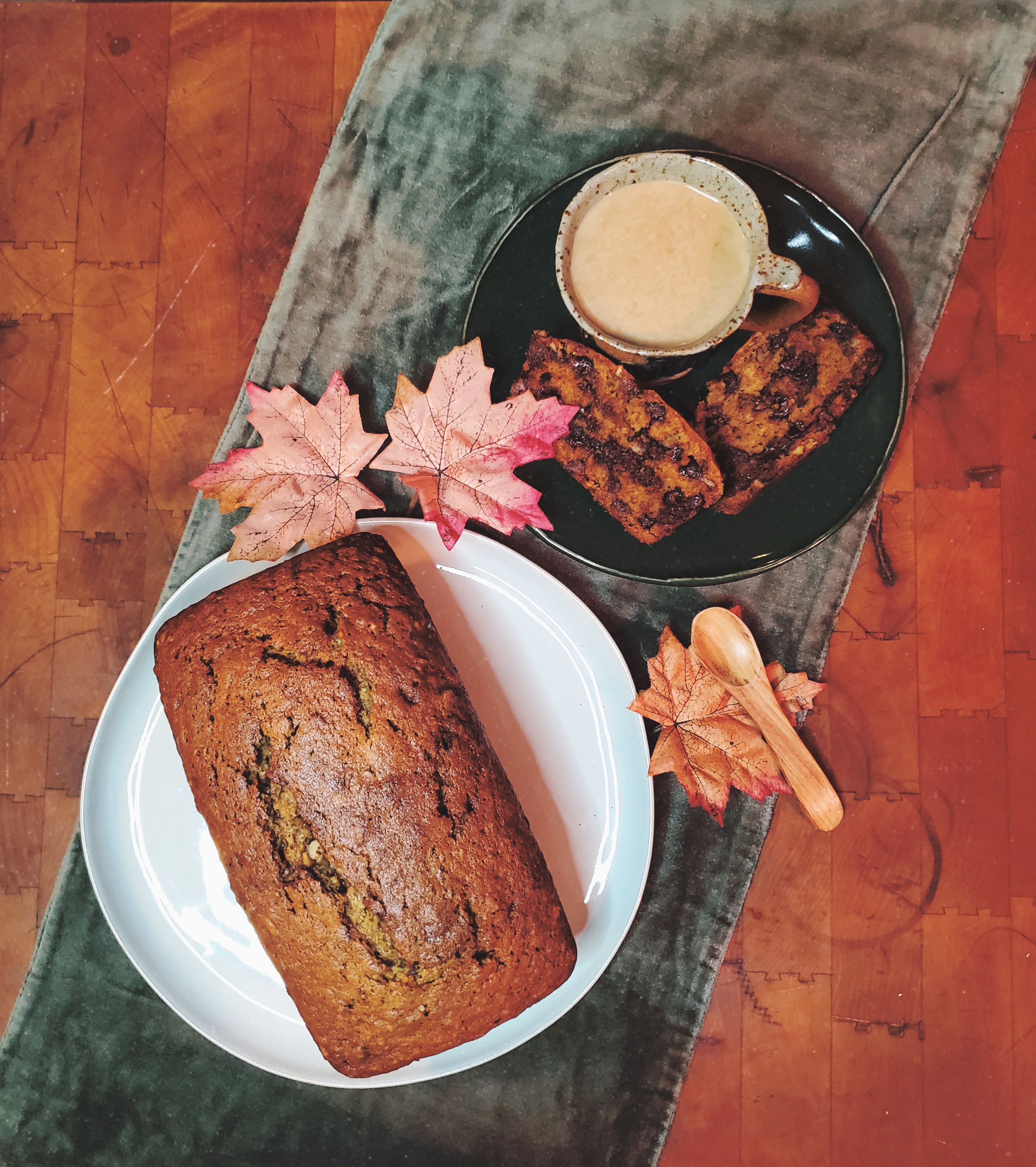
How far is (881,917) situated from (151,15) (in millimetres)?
2204

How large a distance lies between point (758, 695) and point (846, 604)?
27 centimetres

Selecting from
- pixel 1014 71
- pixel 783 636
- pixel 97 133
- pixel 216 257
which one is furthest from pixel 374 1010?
pixel 1014 71

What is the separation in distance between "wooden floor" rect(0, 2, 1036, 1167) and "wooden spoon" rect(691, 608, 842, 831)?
9 centimetres

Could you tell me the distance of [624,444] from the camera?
137cm

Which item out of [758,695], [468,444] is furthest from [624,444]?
[758,695]

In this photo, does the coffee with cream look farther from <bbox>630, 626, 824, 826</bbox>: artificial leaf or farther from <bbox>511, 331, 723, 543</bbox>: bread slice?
<bbox>630, 626, 824, 826</bbox>: artificial leaf

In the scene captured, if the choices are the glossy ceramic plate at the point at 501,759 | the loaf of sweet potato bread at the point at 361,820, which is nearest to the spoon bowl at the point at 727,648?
the glossy ceramic plate at the point at 501,759

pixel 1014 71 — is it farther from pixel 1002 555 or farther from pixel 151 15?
pixel 151 15

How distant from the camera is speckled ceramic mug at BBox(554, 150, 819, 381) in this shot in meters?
1.27

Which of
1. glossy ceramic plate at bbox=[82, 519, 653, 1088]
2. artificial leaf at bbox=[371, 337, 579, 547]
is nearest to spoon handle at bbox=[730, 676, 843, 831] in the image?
glossy ceramic plate at bbox=[82, 519, 653, 1088]

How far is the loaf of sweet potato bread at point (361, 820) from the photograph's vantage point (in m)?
1.15

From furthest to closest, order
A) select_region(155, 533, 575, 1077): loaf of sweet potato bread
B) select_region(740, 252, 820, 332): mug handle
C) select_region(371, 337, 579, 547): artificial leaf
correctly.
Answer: select_region(371, 337, 579, 547): artificial leaf
select_region(740, 252, 820, 332): mug handle
select_region(155, 533, 575, 1077): loaf of sweet potato bread

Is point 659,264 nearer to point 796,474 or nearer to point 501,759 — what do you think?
point 796,474

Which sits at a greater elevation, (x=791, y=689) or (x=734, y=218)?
(x=734, y=218)
